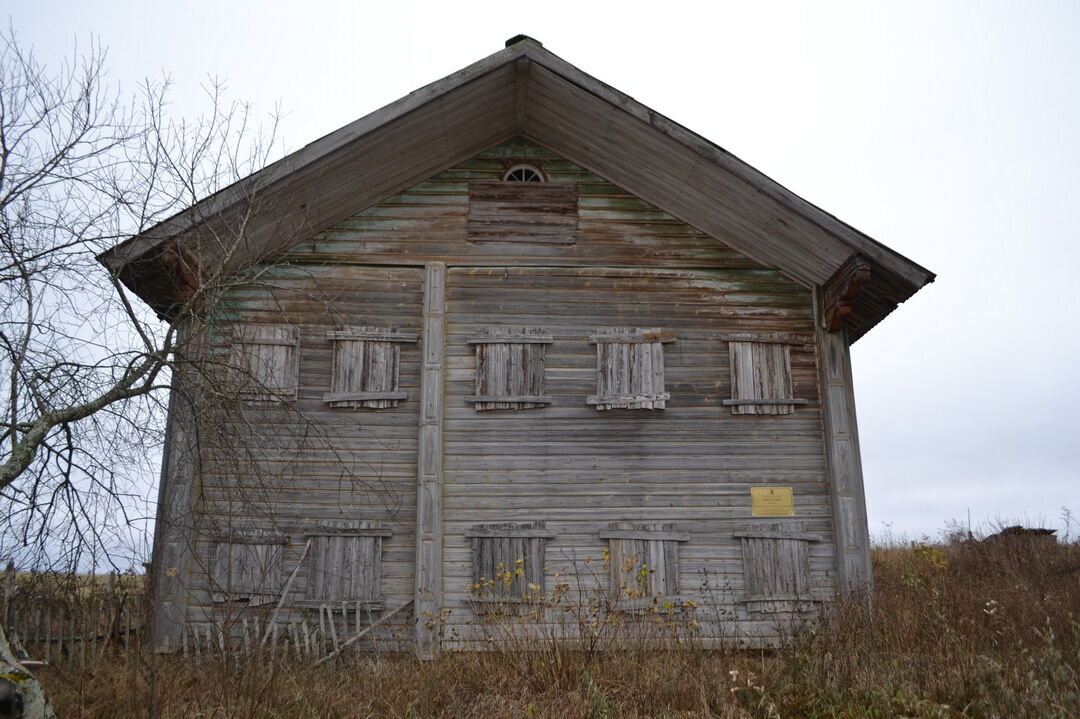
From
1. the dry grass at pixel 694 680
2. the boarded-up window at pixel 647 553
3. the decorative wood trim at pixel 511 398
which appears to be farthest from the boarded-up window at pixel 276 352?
the boarded-up window at pixel 647 553

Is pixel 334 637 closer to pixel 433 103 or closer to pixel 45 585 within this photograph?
pixel 45 585

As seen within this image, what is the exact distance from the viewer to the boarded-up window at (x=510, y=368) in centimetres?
1026

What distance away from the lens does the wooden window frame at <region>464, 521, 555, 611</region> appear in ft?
31.7

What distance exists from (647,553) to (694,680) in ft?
10.1

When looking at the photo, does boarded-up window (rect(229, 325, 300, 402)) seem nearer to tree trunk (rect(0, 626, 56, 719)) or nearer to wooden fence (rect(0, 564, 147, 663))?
wooden fence (rect(0, 564, 147, 663))

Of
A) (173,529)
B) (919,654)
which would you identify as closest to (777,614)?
(919,654)

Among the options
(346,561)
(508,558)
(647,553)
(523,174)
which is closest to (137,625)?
(346,561)

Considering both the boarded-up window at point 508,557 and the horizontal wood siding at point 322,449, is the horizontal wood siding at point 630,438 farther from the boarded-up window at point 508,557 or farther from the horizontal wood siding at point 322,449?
the horizontal wood siding at point 322,449

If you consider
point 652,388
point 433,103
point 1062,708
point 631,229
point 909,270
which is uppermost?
point 433,103

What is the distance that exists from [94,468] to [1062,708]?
24.1 feet

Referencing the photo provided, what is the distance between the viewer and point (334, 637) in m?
9.23

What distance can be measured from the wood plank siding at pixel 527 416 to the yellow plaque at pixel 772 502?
0.09 meters

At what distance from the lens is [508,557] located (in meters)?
9.80

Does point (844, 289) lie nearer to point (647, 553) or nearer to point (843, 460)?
point (843, 460)
